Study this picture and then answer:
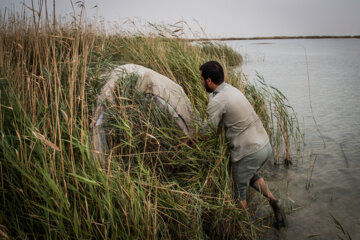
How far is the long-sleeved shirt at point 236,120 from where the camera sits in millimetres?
2367

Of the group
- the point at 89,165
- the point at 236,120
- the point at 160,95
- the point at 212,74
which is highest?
the point at 212,74

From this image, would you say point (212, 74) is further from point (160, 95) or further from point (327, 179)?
point (327, 179)

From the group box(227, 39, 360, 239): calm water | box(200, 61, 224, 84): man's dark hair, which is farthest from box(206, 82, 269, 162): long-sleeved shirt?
box(227, 39, 360, 239): calm water

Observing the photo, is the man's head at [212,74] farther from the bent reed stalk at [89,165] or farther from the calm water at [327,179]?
the calm water at [327,179]

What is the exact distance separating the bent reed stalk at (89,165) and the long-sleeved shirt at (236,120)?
6.1 inches

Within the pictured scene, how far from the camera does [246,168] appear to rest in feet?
8.00

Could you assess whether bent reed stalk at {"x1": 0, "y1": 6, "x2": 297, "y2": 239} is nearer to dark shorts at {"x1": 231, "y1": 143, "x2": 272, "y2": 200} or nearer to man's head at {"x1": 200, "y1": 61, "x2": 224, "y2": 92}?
dark shorts at {"x1": 231, "y1": 143, "x2": 272, "y2": 200}

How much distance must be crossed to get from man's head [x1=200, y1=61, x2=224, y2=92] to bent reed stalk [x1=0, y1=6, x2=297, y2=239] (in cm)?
58

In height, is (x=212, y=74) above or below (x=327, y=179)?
above

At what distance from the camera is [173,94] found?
9.67 feet

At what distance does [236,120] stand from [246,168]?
509 millimetres

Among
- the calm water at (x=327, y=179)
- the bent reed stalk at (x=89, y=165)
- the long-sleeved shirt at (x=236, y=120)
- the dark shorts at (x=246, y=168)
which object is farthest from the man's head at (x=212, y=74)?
the calm water at (x=327, y=179)

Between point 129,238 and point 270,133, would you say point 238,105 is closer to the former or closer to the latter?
point 129,238

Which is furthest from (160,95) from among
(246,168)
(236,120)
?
(246,168)
